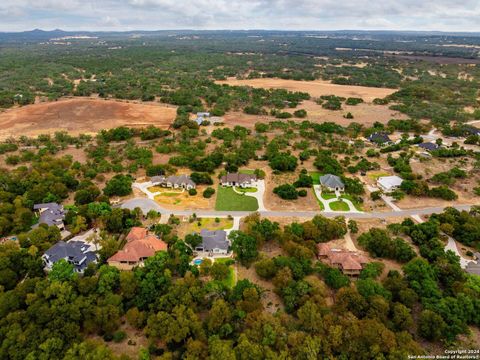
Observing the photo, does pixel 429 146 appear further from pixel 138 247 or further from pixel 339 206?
pixel 138 247

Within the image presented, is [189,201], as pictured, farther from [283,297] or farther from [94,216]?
[283,297]

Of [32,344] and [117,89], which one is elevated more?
[117,89]

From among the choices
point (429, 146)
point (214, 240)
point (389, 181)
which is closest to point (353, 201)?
point (389, 181)

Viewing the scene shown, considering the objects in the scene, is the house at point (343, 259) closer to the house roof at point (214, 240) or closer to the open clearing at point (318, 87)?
the house roof at point (214, 240)

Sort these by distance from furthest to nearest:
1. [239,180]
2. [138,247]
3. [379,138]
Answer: [379,138]
[239,180]
[138,247]

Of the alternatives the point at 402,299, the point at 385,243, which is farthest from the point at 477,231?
the point at 402,299

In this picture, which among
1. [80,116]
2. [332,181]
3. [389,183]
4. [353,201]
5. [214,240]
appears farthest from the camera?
[80,116]

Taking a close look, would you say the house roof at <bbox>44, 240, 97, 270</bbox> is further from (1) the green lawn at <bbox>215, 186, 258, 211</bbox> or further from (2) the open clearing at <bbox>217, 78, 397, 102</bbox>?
Answer: (2) the open clearing at <bbox>217, 78, 397, 102</bbox>
